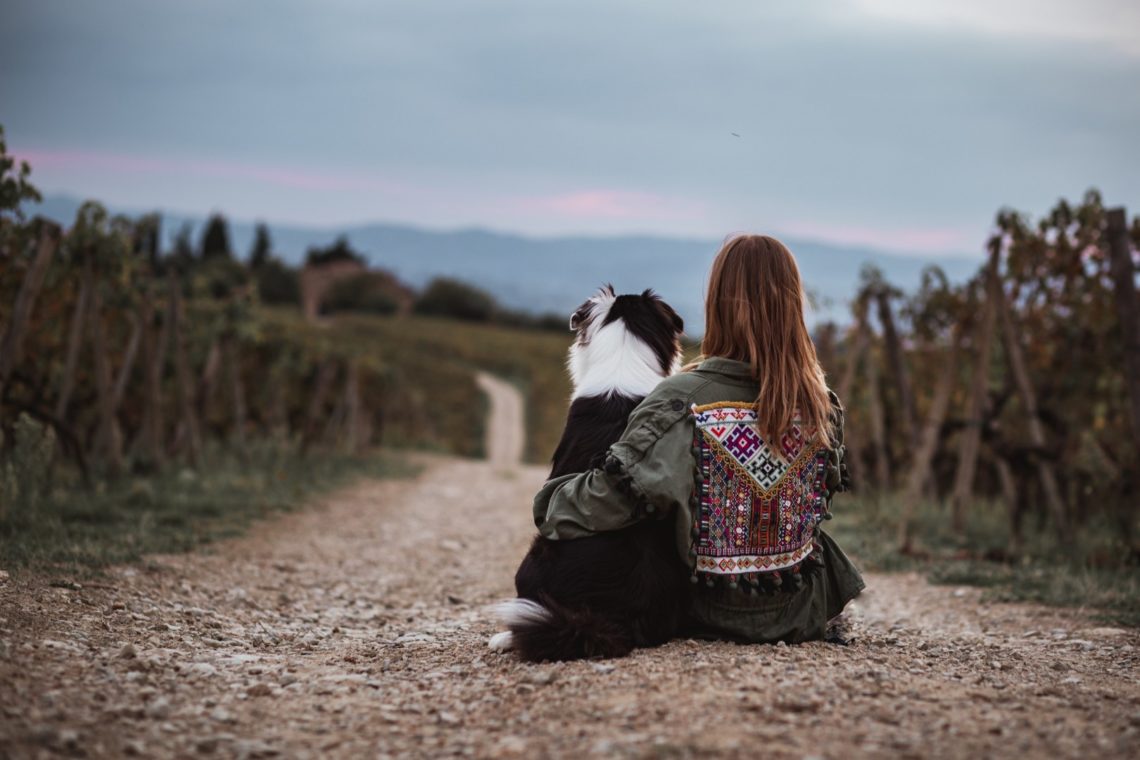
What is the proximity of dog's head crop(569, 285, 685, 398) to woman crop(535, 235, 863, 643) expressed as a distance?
13 centimetres

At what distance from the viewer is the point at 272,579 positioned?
21.1 ft

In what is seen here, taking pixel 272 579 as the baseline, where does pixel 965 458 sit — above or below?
above

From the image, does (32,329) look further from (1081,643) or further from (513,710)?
(1081,643)

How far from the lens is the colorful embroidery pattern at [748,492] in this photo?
3.97 metres

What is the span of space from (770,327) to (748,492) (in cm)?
66

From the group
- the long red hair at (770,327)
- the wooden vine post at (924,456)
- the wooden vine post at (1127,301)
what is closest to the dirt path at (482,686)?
the long red hair at (770,327)

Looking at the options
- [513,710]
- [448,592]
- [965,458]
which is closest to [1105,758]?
[513,710]

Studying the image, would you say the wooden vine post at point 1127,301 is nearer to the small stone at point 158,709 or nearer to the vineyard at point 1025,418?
the vineyard at point 1025,418

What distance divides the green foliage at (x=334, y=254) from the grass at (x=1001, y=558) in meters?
81.7

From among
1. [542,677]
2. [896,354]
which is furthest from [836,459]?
Result: [896,354]

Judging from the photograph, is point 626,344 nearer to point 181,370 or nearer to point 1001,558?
point 1001,558

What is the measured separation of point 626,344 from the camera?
405cm

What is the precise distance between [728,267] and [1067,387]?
643cm

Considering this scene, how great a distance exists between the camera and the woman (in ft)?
12.5
